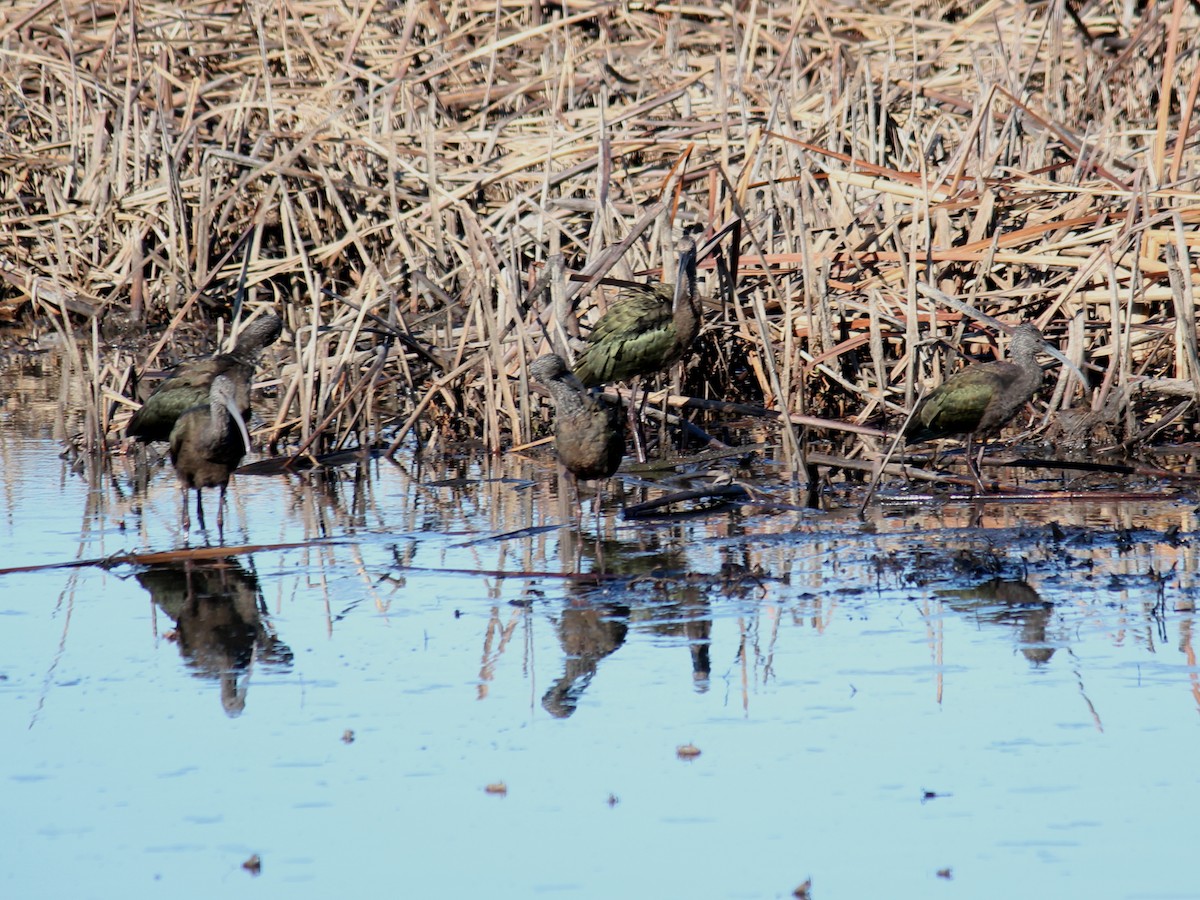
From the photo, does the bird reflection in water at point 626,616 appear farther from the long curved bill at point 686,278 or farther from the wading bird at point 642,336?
the long curved bill at point 686,278

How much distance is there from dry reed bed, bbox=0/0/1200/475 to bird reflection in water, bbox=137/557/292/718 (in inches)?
84.1

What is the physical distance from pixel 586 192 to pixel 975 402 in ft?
12.5

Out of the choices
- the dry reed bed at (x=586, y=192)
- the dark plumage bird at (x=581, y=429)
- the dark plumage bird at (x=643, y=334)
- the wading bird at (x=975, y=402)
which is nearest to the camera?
the dark plumage bird at (x=581, y=429)

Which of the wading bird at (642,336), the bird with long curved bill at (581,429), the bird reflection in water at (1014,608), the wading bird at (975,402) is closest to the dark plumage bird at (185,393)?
the bird with long curved bill at (581,429)

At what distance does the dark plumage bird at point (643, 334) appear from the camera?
8.25 m

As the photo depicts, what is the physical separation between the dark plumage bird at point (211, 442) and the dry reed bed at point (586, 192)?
1.17 metres

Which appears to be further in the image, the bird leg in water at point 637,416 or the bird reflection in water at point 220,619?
the bird leg in water at point 637,416

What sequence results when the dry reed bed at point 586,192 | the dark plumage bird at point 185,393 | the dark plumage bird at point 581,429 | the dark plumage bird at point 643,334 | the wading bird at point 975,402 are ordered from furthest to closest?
the dry reed bed at point 586,192 < the dark plumage bird at point 643,334 < the dark plumage bird at point 185,393 < the wading bird at point 975,402 < the dark plumage bird at point 581,429

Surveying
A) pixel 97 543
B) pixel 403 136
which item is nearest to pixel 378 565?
pixel 97 543

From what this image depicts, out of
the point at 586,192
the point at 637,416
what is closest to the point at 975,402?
the point at 637,416

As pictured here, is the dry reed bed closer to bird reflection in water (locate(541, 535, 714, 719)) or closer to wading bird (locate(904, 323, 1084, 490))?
wading bird (locate(904, 323, 1084, 490))

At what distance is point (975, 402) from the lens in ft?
24.1

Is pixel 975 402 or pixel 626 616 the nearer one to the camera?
pixel 626 616

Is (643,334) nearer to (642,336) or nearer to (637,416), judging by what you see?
(642,336)
